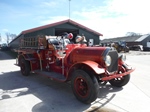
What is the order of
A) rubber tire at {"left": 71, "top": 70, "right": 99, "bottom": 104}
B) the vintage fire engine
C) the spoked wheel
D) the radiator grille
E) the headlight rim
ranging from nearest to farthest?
rubber tire at {"left": 71, "top": 70, "right": 99, "bottom": 104}, the vintage fire engine, the headlight rim, the radiator grille, the spoked wheel

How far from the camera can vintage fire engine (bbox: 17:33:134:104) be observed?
3.84m

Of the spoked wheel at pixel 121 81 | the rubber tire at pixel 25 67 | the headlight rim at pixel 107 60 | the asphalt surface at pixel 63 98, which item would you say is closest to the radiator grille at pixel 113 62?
the headlight rim at pixel 107 60

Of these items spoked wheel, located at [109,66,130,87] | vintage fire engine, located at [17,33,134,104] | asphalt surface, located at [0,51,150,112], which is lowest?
asphalt surface, located at [0,51,150,112]

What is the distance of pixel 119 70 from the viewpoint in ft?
15.9

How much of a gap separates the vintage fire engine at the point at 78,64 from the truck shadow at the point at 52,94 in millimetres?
249

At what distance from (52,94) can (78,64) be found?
4.17 feet

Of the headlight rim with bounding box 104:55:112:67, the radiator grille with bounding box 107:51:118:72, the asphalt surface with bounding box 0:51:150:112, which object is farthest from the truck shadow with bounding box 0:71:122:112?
the headlight rim with bounding box 104:55:112:67

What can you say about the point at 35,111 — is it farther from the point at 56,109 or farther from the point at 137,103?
the point at 137,103

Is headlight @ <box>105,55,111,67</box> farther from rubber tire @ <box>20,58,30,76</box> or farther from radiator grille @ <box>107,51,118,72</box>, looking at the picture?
rubber tire @ <box>20,58,30,76</box>

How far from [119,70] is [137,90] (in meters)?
0.87

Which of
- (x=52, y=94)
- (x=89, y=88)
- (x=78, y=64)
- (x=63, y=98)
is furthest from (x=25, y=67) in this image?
(x=89, y=88)

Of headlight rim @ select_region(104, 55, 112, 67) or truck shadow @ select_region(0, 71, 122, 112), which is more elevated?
headlight rim @ select_region(104, 55, 112, 67)

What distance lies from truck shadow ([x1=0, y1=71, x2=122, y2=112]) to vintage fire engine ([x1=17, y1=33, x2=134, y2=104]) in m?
0.25

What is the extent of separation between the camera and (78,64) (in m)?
4.13
